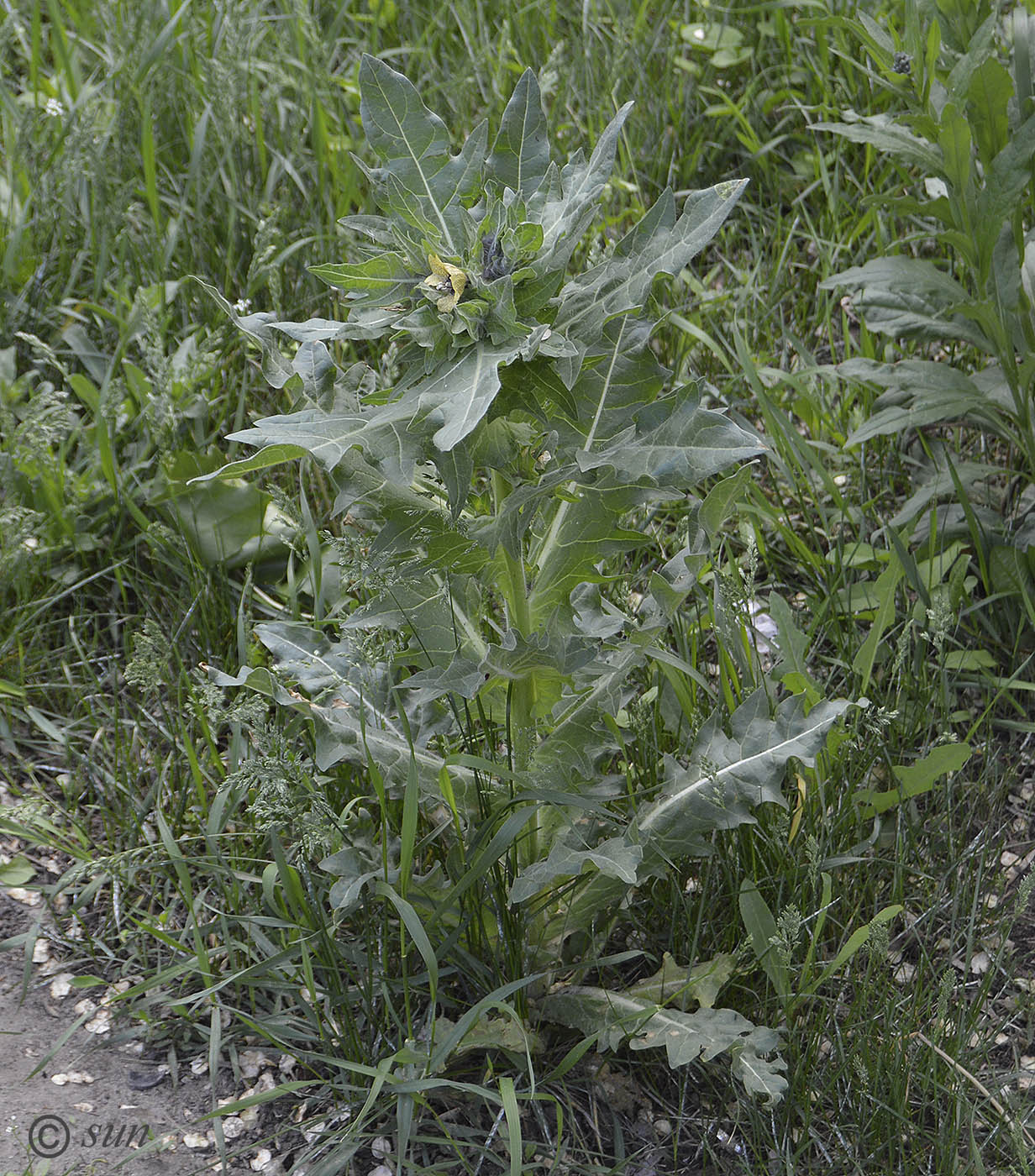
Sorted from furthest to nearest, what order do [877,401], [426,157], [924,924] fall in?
[877,401] → [924,924] → [426,157]

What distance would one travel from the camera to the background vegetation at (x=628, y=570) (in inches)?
81.4

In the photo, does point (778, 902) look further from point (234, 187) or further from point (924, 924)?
point (234, 187)

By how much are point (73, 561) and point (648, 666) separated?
1487mm

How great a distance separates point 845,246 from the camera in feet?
10.8

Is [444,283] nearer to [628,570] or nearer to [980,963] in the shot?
[628,570]

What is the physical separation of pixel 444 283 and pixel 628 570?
1302mm

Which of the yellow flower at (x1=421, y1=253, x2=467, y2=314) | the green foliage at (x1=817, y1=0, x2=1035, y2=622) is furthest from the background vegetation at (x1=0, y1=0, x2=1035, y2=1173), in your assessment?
the yellow flower at (x1=421, y1=253, x2=467, y2=314)

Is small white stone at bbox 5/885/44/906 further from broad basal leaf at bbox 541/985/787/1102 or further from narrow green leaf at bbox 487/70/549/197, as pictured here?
narrow green leaf at bbox 487/70/549/197

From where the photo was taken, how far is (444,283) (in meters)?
1.65

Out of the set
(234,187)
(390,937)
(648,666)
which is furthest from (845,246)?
(390,937)

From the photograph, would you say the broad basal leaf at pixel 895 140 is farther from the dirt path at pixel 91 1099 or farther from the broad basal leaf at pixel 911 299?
the dirt path at pixel 91 1099

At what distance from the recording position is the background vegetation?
2.07m

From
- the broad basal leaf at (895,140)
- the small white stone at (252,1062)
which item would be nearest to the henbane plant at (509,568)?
the small white stone at (252,1062)

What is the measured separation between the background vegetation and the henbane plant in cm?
11
